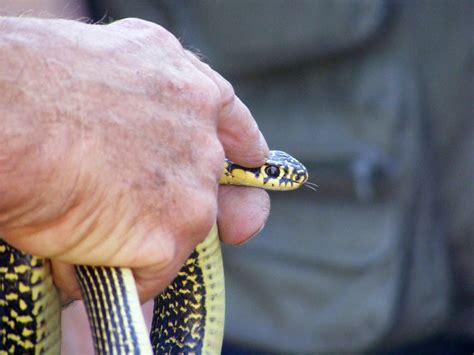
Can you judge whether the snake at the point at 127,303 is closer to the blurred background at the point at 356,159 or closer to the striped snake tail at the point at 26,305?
the striped snake tail at the point at 26,305

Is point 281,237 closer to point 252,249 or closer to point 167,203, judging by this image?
point 252,249

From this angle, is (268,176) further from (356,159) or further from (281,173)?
(356,159)

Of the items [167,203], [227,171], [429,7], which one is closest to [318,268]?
[429,7]

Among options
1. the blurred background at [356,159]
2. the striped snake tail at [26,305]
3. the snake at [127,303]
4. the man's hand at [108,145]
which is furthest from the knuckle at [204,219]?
the blurred background at [356,159]

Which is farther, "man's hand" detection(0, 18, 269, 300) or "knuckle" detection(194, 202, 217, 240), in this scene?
"knuckle" detection(194, 202, 217, 240)

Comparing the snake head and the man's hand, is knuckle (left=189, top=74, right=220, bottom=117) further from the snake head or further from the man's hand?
the snake head

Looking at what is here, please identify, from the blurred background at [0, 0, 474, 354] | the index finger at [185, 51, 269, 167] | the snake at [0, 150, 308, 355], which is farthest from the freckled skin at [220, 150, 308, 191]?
the blurred background at [0, 0, 474, 354]
